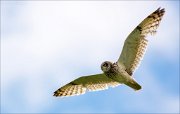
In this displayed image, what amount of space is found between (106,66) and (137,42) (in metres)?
1.34

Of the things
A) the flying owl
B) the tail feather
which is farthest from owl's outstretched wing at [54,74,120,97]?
the tail feather

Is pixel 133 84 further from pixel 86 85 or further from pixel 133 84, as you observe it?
pixel 86 85

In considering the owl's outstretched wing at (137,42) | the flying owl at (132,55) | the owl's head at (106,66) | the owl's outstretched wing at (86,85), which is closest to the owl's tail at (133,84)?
the flying owl at (132,55)

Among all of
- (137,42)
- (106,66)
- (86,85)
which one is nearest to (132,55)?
(137,42)

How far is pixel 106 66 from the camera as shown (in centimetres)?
2397

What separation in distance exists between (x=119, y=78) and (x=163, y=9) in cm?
284

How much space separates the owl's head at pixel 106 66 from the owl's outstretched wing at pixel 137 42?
24.7 inches

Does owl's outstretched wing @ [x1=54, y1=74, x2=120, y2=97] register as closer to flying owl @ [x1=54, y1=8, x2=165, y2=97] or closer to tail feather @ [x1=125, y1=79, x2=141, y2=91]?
flying owl @ [x1=54, y1=8, x2=165, y2=97]

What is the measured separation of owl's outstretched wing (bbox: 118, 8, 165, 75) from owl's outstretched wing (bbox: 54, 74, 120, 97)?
97cm

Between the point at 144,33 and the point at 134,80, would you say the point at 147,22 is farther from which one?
the point at 134,80

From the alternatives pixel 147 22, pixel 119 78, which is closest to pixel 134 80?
pixel 119 78

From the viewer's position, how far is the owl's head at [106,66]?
23875 mm

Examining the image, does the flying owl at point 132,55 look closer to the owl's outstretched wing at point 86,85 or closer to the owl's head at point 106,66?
the owl's head at point 106,66

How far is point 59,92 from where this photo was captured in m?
25.9
